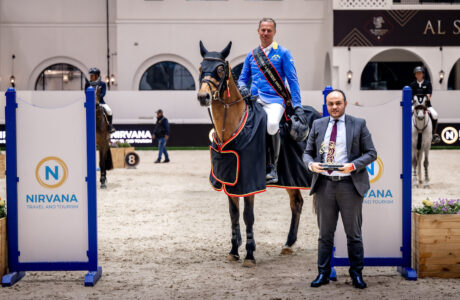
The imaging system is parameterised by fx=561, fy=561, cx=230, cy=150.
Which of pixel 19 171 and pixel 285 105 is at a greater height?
pixel 285 105

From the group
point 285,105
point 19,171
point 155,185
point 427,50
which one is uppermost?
point 427,50

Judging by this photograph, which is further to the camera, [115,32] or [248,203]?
[115,32]

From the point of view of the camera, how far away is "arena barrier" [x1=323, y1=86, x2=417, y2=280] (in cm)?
532

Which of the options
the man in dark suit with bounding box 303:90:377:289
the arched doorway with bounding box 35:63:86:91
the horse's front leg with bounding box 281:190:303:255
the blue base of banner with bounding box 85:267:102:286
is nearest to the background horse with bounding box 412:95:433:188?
the horse's front leg with bounding box 281:190:303:255

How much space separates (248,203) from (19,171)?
229 centimetres

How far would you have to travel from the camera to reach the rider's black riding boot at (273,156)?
609 centimetres

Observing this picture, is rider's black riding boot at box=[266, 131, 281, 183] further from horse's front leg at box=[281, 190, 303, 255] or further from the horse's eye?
the horse's eye

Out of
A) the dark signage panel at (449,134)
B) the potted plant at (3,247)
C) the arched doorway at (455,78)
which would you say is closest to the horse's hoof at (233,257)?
the potted plant at (3,247)

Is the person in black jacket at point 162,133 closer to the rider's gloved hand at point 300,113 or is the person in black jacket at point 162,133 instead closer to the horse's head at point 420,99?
the horse's head at point 420,99

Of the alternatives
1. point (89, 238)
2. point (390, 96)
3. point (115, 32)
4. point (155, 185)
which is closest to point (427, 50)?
point (390, 96)

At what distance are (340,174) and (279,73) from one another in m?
1.91

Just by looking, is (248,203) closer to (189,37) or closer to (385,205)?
(385,205)

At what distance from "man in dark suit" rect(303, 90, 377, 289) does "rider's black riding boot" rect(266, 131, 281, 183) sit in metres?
1.18

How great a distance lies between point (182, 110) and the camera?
27.0 metres
